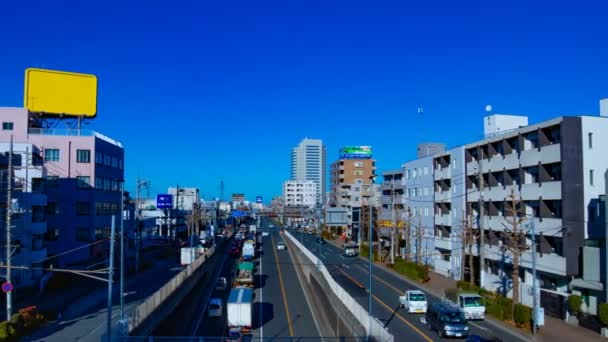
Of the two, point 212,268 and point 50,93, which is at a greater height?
point 50,93

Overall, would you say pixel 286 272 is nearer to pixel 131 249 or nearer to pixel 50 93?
pixel 131 249

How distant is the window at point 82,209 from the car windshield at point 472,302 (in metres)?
A: 37.0

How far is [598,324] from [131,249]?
2108 inches

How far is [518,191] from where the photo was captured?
1583 inches

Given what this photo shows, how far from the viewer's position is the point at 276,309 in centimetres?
3775

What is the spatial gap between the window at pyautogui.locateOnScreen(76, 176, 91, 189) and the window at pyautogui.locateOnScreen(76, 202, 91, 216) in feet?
5.36

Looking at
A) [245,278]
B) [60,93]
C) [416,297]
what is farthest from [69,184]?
[416,297]

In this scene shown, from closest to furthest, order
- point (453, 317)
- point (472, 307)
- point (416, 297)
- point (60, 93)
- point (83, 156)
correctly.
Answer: point (453, 317) < point (472, 307) < point (416, 297) < point (60, 93) < point (83, 156)

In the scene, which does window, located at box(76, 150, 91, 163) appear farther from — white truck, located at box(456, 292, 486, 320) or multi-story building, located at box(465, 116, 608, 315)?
white truck, located at box(456, 292, 486, 320)

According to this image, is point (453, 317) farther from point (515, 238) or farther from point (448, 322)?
point (515, 238)

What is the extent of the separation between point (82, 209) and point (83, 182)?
260 cm

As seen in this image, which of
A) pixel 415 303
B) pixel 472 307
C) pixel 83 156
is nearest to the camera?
pixel 472 307

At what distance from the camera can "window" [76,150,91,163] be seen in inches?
2116

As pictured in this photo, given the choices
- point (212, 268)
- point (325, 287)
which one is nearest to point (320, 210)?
point (212, 268)
